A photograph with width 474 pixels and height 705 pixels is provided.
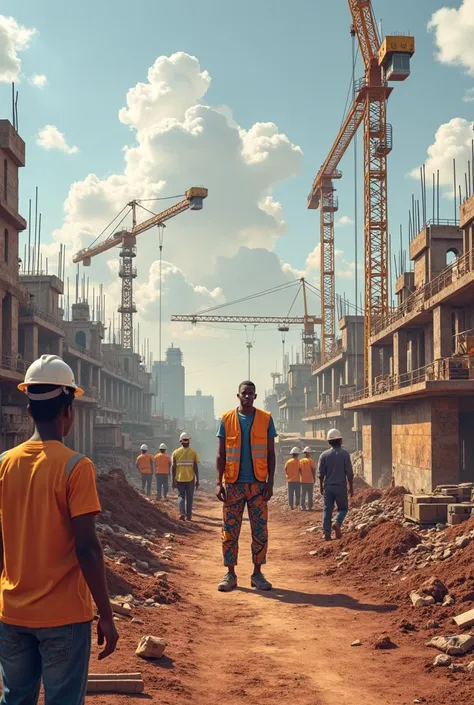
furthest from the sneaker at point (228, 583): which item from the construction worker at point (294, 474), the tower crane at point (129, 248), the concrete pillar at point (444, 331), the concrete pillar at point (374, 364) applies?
the tower crane at point (129, 248)

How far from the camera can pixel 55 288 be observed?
42375mm

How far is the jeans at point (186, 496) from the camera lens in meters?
16.4

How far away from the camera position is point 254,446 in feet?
26.4

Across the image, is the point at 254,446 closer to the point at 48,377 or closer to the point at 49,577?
the point at 48,377

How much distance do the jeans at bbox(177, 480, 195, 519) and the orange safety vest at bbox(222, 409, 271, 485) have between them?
330 inches

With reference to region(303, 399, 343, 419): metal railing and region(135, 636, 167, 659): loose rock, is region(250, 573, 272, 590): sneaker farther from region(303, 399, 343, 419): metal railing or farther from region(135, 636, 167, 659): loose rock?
region(303, 399, 343, 419): metal railing

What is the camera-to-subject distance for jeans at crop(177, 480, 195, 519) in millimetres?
16406

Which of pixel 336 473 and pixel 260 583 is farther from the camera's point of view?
pixel 336 473

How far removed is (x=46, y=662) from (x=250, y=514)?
18.0ft

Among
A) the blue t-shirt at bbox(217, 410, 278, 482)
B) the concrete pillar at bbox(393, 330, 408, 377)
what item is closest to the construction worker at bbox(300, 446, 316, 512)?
the concrete pillar at bbox(393, 330, 408, 377)

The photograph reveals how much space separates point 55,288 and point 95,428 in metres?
10.9

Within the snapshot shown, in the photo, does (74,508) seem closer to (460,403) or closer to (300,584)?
(300,584)

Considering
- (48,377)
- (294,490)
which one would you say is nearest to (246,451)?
(48,377)

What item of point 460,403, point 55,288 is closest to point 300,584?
point 460,403
